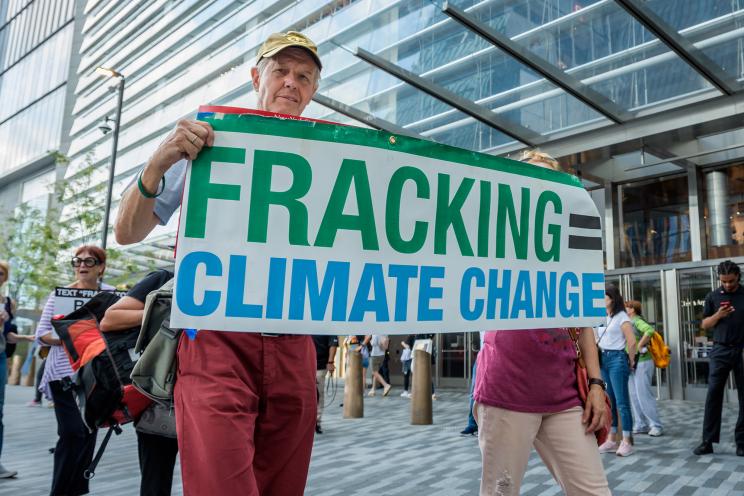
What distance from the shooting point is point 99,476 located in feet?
17.9

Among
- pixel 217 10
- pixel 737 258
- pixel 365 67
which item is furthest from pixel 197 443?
pixel 217 10

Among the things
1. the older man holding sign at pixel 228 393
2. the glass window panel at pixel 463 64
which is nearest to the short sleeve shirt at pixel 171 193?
the older man holding sign at pixel 228 393

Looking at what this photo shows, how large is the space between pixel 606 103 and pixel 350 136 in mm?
10408

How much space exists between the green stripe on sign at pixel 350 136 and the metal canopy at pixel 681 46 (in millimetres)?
7173

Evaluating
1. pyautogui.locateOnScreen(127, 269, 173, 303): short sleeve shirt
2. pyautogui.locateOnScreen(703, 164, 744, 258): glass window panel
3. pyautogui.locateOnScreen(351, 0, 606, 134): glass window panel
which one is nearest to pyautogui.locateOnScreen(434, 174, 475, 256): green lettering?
pyautogui.locateOnScreen(127, 269, 173, 303): short sleeve shirt

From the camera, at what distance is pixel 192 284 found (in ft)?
5.50

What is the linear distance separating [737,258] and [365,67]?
8607mm

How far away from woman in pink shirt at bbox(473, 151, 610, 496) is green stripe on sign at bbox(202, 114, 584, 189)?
78cm

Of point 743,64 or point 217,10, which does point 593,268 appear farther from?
point 217,10

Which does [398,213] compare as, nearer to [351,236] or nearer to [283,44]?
[351,236]

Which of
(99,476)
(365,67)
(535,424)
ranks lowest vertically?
(99,476)

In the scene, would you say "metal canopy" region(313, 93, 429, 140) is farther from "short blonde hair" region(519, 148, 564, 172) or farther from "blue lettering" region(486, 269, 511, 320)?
"blue lettering" region(486, 269, 511, 320)

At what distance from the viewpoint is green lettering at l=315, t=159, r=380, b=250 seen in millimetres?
1853

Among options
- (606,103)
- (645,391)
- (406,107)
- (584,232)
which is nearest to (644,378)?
(645,391)
